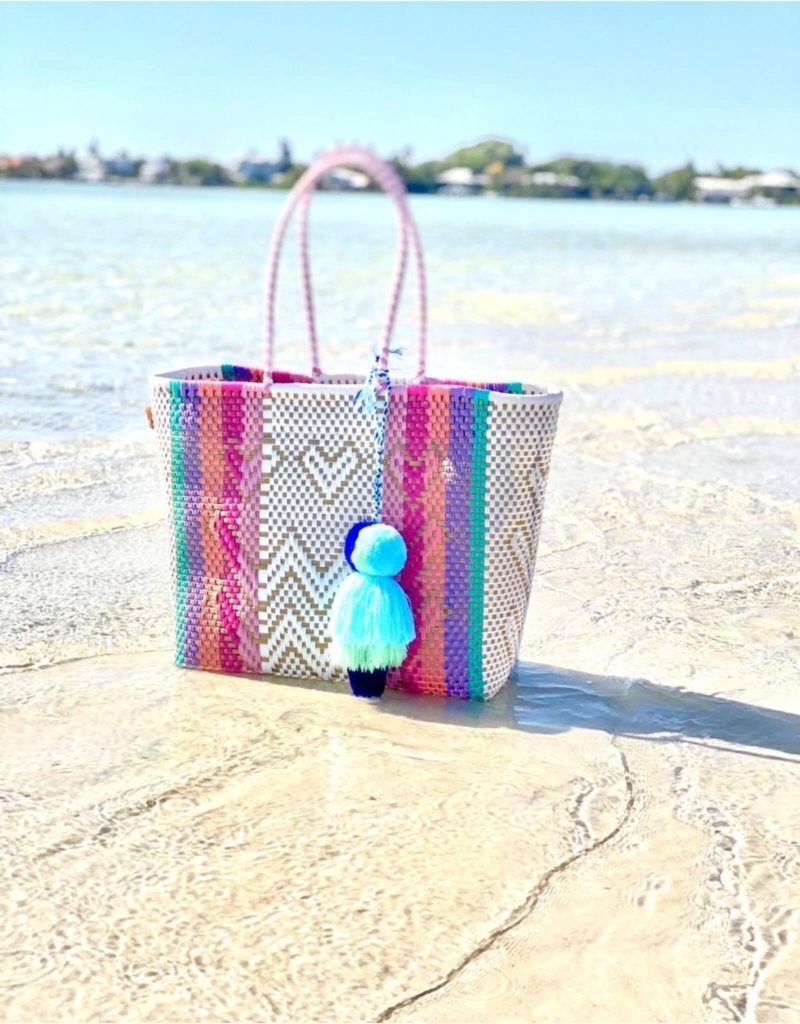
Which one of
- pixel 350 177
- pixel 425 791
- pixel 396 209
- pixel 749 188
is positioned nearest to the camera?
pixel 425 791

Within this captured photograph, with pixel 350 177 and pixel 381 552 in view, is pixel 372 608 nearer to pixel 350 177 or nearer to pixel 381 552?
pixel 381 552

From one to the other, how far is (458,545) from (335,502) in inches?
10.5

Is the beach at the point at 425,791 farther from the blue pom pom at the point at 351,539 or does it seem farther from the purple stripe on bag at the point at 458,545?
the blue pom pom at the point at 351,539

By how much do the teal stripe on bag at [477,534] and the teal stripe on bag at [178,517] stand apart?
1.99 feet

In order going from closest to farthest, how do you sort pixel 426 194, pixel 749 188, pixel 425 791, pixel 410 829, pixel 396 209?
pixel 410 829 → pixel 425 791 → pixel 396 209 → pixel 749 188 → pixel 426 194

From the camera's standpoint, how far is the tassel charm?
2559 mm

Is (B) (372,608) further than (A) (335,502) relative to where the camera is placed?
No

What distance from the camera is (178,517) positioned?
2.76 meters

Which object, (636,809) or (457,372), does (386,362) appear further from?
(457,372)

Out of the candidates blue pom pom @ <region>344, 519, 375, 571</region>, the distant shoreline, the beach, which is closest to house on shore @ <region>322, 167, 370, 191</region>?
blue pom pom @ <region>344, 519, 375, 571</region>

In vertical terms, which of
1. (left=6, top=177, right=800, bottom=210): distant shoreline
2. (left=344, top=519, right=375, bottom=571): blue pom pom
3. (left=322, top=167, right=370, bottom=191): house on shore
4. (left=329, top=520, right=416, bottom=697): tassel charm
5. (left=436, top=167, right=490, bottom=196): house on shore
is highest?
(left=322, top=167, right=370, bottom=191): house on shore

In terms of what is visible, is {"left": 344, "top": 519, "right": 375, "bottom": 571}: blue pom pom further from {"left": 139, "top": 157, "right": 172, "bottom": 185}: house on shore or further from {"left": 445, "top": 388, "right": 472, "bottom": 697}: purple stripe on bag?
{"left": 139, "top": 157, "right": 172, "bottom": 185}: house on shore

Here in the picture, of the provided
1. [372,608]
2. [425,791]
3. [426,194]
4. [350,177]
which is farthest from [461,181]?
[425,791]

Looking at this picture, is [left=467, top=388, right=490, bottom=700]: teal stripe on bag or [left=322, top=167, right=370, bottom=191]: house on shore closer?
[left=467, top=388, right=490, bottom=700]: teal stripe on bag
